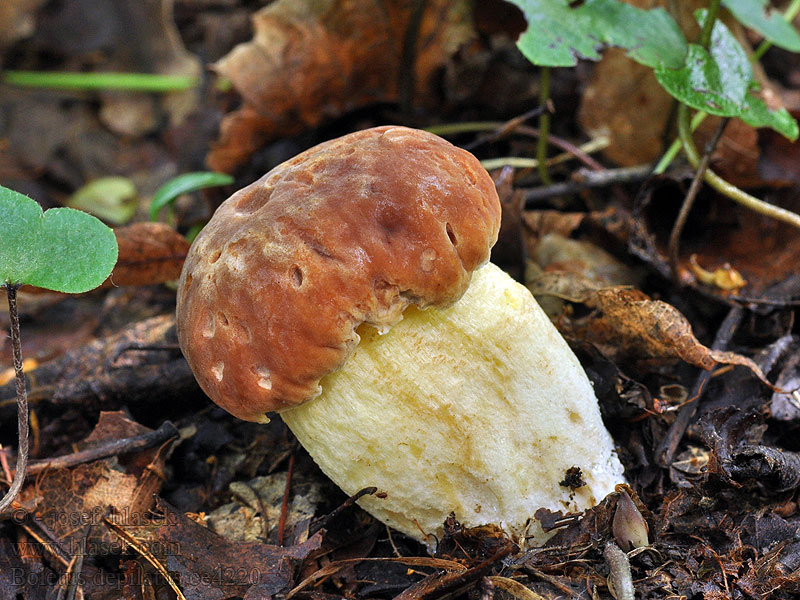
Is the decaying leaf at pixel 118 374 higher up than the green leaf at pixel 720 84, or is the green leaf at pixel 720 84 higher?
the green leaf at pixel 720 84

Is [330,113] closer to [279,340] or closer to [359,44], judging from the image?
[359,44]

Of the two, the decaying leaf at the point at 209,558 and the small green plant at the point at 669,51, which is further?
the small green plant at the point at 669,51

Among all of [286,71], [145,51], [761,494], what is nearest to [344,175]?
[761,494]

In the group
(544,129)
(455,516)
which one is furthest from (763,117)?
(455,516)

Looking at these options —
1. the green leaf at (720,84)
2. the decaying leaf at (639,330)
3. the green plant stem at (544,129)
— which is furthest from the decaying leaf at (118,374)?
the green leaf at (720,84)

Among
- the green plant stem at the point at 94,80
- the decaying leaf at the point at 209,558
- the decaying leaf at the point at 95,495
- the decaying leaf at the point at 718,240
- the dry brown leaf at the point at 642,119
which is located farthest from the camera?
the green plant stem at the point at 94,80

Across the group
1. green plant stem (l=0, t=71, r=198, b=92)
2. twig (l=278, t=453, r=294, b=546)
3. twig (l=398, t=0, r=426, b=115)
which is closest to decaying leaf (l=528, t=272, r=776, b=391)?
twig (l=278, t=453, r=294, b=546)

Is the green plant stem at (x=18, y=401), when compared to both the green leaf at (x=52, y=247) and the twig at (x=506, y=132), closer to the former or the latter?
the green leaf at (x=52, y=247)
